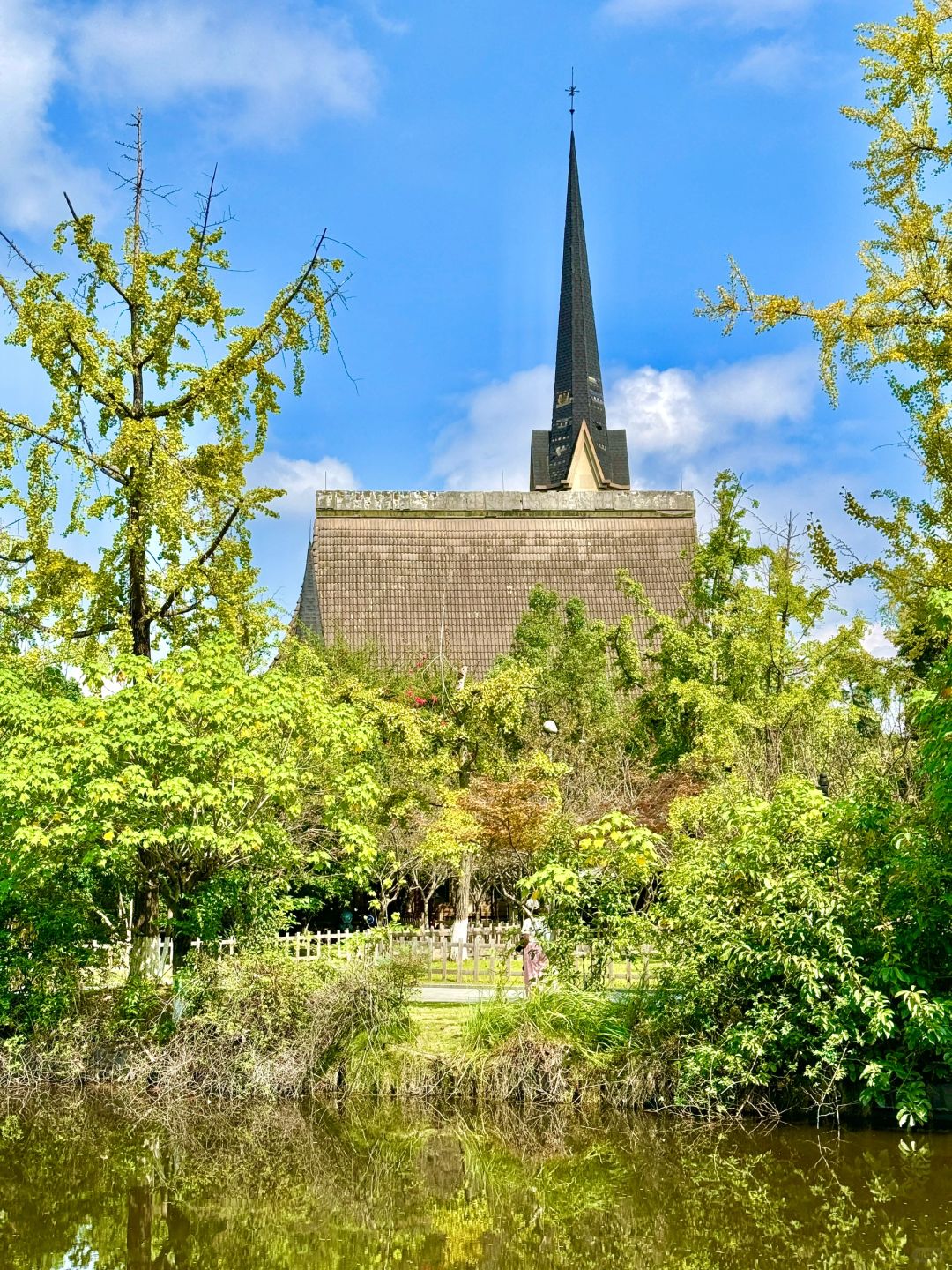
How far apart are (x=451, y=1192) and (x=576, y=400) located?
56.9 m

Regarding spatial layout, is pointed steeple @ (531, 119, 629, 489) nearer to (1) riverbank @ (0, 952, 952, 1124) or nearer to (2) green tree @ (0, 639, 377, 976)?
(2) green tree @ (0, 639, 377, 976)

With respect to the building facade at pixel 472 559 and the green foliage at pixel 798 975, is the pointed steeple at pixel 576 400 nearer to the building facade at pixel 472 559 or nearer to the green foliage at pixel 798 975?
the building facade at pixel 472 559

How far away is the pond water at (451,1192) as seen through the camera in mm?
8242

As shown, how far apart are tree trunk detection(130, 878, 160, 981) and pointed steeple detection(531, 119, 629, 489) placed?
166 feet

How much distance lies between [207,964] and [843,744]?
1163cm

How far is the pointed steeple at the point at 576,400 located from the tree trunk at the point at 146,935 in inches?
1987

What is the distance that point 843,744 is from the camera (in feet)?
66.9

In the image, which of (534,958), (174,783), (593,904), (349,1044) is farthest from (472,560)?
(174,783)

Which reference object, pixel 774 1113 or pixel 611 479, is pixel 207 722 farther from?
pixel 611 479

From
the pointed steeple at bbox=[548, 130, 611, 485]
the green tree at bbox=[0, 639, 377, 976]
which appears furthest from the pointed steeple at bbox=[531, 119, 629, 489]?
the green tree at bbox=[0, 639, 377, 976]

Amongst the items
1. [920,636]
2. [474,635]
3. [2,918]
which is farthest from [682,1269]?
[474,635]

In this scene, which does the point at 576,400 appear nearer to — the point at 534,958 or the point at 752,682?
the point at 752,682

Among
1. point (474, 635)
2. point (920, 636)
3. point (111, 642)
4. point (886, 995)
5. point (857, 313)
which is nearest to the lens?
point (857, 313)

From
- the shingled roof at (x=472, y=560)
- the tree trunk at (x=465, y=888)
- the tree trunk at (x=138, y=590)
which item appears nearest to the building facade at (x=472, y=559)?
the shingled roof at (x=472, y=560)
